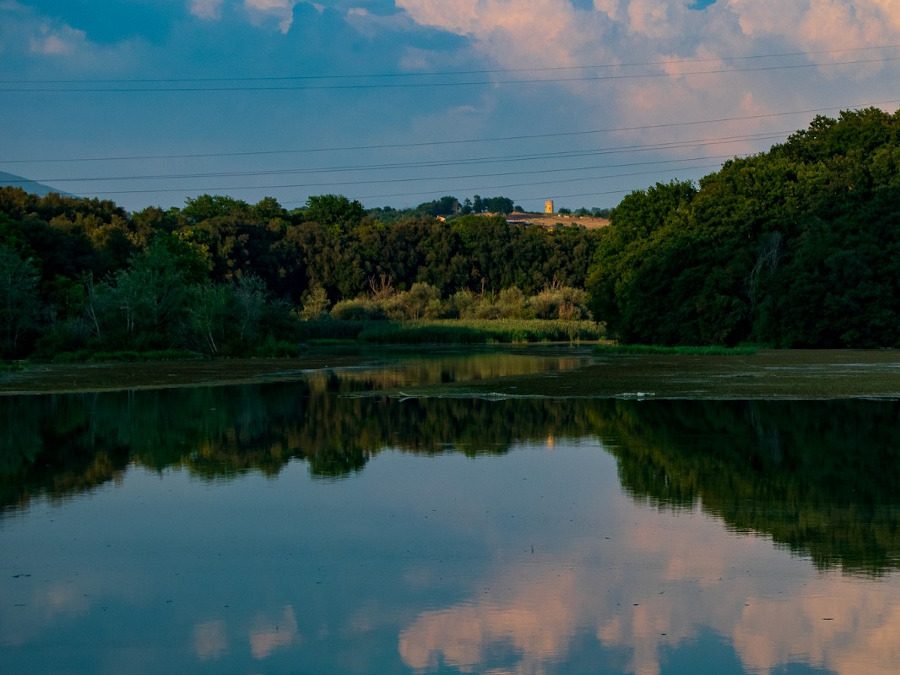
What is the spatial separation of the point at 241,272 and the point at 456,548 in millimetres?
83858

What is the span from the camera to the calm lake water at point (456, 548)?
7902 millimetres

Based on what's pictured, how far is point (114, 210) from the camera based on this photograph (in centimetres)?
8800

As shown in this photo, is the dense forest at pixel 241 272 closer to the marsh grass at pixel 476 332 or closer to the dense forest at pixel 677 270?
the dense forest at pixel 677 270

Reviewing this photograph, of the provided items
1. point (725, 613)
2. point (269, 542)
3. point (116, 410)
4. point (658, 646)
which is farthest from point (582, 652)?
point (116, 410)

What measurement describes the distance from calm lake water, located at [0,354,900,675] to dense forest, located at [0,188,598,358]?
99.6ft

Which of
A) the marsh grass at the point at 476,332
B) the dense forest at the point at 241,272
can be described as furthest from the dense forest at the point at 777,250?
the dense forest at the point at 241,272

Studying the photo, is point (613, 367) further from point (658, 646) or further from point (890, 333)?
point (658, 646)

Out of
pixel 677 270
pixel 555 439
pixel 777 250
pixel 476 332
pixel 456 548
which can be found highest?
pixel 777 250

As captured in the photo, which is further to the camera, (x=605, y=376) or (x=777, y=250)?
(x=777, y=250)

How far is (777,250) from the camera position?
58.8m

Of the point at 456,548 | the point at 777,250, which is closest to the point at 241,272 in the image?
the point at 777,250

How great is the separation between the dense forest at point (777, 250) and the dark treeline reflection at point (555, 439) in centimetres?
3099

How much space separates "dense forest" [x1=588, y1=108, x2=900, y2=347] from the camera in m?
54.2

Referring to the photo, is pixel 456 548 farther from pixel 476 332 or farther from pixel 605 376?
pixel 476 332
